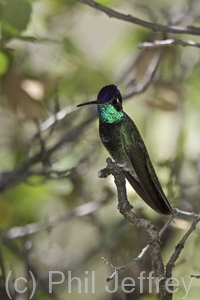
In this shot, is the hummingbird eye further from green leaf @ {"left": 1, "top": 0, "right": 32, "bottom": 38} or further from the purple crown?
green leaf @ {"left": 1, "top": 0, "right": 32, "bottom": 38}

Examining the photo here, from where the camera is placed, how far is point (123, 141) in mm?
2359

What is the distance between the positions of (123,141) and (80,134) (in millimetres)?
750

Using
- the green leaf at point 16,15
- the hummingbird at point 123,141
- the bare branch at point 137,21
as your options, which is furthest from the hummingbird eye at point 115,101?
the green leaf at point 16,15

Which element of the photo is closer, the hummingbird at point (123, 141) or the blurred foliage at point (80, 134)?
the hummingbird at point (123, 141)

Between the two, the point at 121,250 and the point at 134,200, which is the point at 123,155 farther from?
the point at 121,250

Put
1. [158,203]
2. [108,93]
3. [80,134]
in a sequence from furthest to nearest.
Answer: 1. [80,134]
2. [108,93]
3. [158,203]

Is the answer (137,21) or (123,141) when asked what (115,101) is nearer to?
(123,141)

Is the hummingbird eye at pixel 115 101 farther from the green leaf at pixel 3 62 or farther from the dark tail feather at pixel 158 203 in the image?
the green leaf at pixel 3 62

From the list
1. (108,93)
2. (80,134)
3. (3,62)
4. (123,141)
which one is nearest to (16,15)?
(3,62)

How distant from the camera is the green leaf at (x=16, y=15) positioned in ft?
7.88

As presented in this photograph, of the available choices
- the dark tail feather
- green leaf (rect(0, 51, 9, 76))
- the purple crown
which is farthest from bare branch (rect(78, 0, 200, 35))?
the dark tail feather

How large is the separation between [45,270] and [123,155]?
1.41m

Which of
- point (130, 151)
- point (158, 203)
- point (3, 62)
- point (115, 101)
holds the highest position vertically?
point (3, 62)

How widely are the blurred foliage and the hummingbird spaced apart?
255 mm
